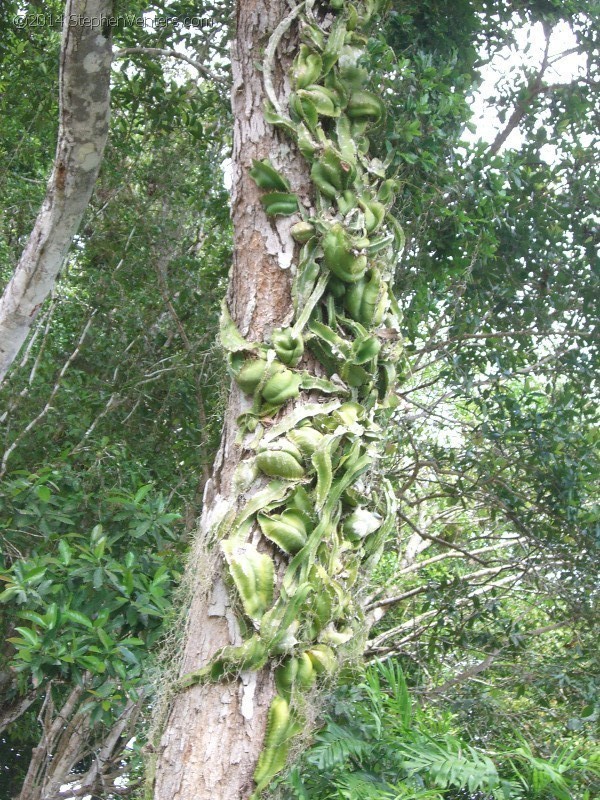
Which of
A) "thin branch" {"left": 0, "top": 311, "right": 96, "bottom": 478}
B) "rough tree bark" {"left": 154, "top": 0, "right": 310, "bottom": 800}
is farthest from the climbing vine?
"thin branch" {"left": 0, "top": 311, "right": 96, "bottom": 478}

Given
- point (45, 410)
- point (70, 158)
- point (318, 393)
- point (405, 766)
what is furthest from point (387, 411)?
point (45, 410)

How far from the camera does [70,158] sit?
200 centimetres

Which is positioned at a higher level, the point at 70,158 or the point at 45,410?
the point at 70,158

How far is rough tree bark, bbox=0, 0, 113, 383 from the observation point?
188cm

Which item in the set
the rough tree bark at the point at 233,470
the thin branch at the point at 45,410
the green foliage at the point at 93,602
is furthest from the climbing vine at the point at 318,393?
the thin branch at the point at 45,410

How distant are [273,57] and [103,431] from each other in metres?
2.39

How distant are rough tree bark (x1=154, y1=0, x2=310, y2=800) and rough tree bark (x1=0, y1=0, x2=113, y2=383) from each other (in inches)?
15.0

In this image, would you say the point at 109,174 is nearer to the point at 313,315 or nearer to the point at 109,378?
the point at 109,378

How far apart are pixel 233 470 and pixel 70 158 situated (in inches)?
41.7

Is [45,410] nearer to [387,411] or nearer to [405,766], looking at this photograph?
[387,411]

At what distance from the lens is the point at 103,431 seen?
369cm

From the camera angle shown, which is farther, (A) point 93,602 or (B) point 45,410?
(B) point 45,410

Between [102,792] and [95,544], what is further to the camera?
[102,792]

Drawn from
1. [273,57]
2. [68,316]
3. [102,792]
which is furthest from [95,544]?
[68,316]
